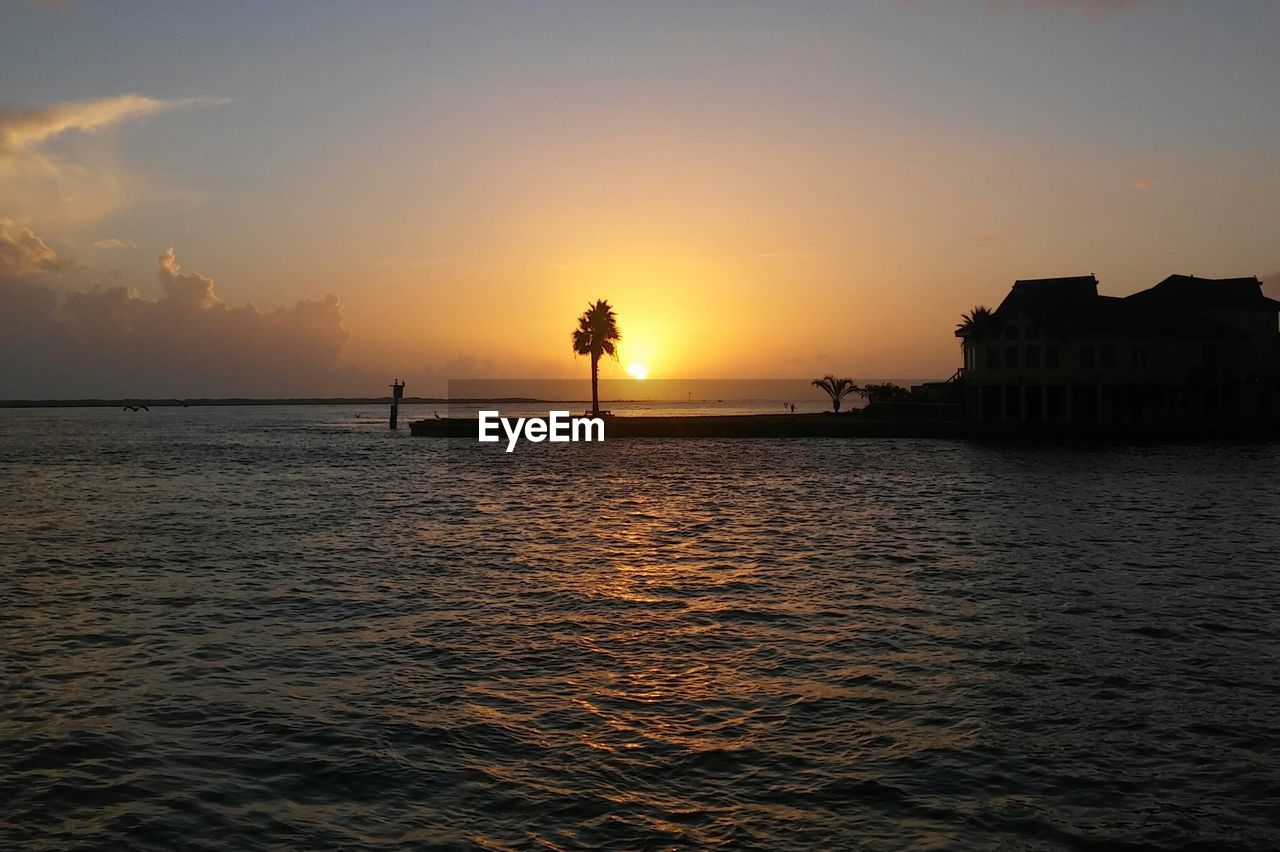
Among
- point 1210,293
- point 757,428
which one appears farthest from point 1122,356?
point 757,428

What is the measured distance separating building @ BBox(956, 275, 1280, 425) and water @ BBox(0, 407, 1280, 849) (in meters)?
44.5

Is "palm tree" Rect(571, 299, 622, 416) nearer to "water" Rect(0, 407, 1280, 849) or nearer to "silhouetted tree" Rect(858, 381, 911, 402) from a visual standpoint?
"silhouetted tree" Rect(858, 381, 911, 402)

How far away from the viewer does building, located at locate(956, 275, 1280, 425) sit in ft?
246

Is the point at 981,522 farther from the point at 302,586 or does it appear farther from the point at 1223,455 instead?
the point at 1223,455

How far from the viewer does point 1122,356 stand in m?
74.4

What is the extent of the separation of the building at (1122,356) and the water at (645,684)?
44550 millimetres

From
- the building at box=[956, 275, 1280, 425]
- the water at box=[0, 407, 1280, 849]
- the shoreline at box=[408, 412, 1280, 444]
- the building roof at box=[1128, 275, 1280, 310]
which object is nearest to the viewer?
the water at box=[0, 407, 1280, 849]

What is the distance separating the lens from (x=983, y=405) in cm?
7988

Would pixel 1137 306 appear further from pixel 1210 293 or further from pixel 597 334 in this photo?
pixel 597 334

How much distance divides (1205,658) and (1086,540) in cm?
1416

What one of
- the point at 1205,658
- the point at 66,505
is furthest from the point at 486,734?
the point at 66,505

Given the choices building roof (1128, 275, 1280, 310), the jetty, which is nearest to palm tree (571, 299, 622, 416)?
the jetty

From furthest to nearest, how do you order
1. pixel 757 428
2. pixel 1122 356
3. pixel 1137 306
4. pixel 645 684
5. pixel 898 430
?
pixel 757 428, pixel 898 430, pixel 1137 306, pixel 1122 356, pixel 645 684

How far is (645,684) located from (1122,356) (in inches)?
2805
